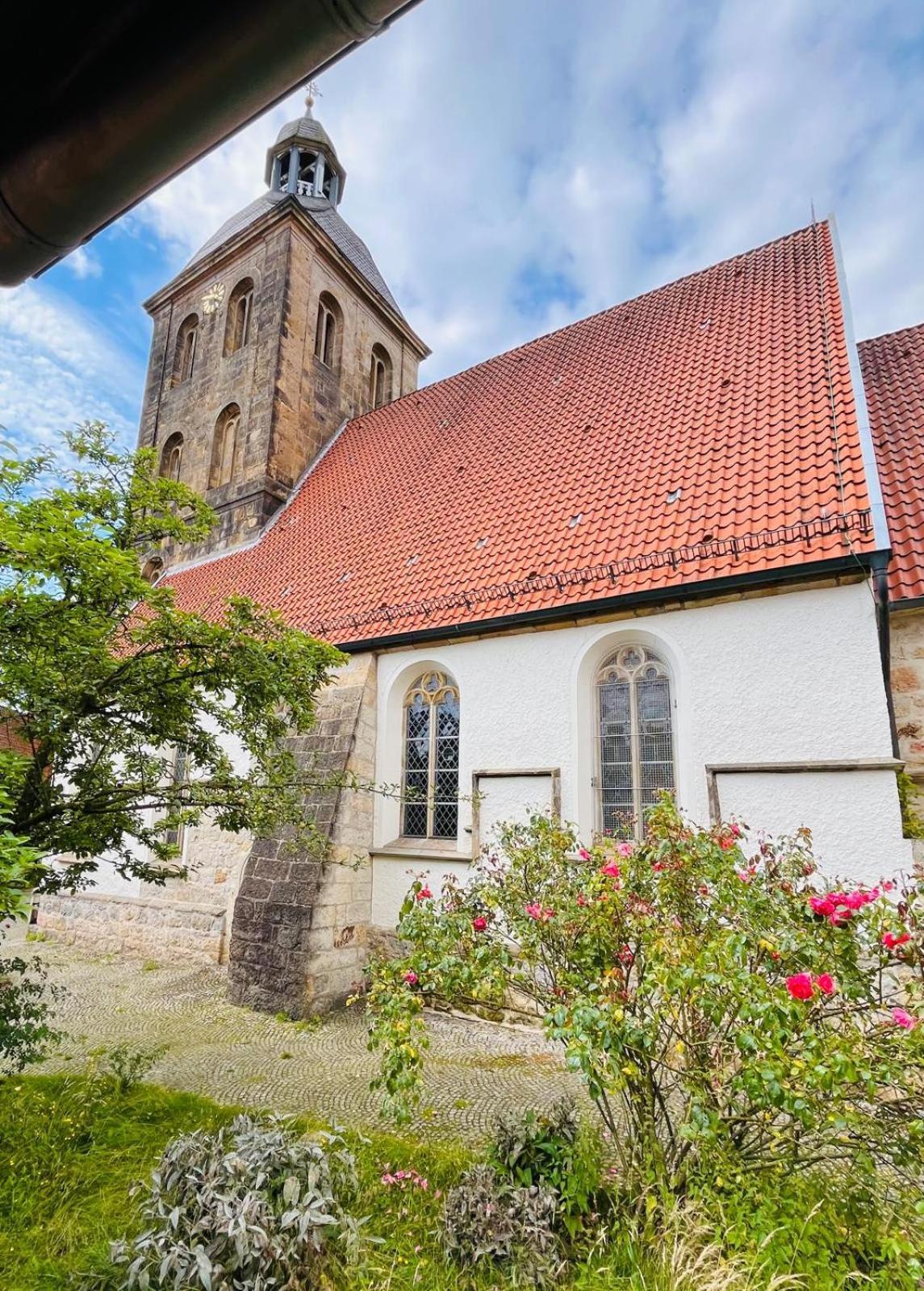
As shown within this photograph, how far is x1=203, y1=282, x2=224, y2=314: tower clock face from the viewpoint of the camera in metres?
14.5

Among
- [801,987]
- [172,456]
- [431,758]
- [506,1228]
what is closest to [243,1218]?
[506,1228]

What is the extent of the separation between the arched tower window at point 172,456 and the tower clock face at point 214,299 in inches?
116

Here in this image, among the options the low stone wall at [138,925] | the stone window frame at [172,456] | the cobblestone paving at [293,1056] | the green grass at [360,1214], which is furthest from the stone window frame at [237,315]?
the green grass at [360,1214]

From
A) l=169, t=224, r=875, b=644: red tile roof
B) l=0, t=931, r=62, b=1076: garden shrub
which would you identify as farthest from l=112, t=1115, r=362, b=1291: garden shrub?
l=169, t=224, r=875, b=644: red tile roof

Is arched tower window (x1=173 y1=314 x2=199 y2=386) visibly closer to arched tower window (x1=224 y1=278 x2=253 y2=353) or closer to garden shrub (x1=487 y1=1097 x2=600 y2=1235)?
arched tower window (x1=224 y1=278 x2=253 y2=353)

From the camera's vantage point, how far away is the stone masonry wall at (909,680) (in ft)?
19.1

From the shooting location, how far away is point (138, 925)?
9055 mm

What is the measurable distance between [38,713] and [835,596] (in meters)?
5.66

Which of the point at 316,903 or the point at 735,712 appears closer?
the point at 735,712

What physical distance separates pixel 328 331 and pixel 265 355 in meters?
2.33

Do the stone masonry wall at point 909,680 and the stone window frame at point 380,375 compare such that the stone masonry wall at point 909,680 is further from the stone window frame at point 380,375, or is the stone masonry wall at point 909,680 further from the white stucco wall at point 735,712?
the stone window frame at point 380,375

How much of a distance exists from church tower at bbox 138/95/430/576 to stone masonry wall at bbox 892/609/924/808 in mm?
10034

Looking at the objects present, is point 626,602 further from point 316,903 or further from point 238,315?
point 238,315

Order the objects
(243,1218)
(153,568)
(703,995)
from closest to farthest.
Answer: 1. (243,1218)
2. (703,995)
3. (153,568)
